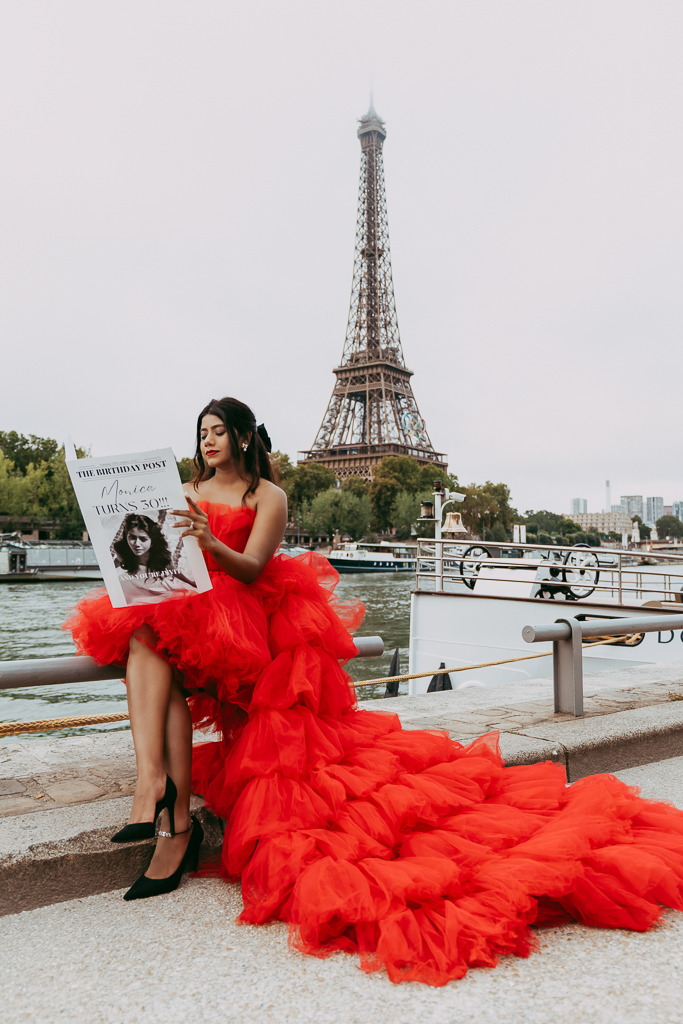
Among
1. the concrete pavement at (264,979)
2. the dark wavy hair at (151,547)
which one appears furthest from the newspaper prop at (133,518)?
the concrete pavement at (264,979)

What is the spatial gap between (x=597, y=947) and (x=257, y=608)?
1.37m

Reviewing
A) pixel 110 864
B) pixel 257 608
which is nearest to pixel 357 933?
pixel 110 864

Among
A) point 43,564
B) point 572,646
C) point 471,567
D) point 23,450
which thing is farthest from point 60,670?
point 23,450

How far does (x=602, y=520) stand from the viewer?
139 meters

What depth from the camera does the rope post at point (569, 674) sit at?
4.13 metres

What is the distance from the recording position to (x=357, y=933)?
73.7 inches

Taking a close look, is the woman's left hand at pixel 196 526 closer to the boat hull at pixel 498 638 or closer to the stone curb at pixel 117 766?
the stone curb at pixel 117 766

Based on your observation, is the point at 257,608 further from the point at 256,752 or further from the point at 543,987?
the point at 543,987

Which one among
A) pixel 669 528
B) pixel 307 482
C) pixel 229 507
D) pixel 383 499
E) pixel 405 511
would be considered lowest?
pixel 229 507

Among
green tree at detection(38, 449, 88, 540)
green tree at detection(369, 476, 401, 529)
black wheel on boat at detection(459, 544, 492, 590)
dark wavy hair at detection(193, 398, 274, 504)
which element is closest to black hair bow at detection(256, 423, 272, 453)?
dark wavy hair at detection(193, 398, 274, 504)

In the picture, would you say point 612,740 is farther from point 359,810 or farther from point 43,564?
point 43,564

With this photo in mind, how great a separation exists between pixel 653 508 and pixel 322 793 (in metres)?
150

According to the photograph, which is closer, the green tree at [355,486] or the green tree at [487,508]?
the green tree at [487,508]

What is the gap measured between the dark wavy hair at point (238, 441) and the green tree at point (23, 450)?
60673 mm
